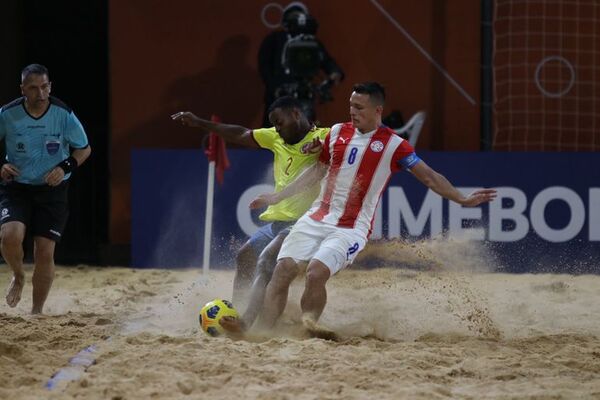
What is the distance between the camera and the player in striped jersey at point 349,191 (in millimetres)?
7820

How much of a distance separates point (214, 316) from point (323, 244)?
96cm

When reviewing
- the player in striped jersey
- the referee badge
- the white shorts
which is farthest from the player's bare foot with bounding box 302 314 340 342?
the referee badge

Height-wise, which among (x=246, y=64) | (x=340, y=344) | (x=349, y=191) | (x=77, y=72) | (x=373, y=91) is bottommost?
(x=340, y=344)

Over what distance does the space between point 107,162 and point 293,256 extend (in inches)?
288

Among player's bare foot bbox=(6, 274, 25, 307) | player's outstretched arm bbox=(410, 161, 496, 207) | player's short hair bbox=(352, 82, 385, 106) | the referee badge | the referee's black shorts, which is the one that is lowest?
player's bare foot bbox=(6, 274, 25, 307)

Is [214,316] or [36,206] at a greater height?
[36,206]

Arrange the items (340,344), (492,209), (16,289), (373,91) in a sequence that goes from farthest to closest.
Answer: (492,209) < (16,289) < (373,91) < (340,344)

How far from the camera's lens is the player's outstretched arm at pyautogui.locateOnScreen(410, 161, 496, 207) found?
7801mm

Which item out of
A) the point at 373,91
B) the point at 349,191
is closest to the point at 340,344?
the point at 349,191

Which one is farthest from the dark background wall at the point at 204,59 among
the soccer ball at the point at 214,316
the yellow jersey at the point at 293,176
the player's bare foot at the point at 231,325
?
the player's bare foot at the point at 231,325

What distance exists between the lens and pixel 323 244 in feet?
25.8

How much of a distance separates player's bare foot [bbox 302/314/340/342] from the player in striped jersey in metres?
0.12

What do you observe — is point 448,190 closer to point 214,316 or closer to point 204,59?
point 214,316

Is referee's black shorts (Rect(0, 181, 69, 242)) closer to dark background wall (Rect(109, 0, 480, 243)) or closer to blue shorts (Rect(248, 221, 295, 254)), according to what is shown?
blue shorts (Rect(248, 221, 295, 254))
